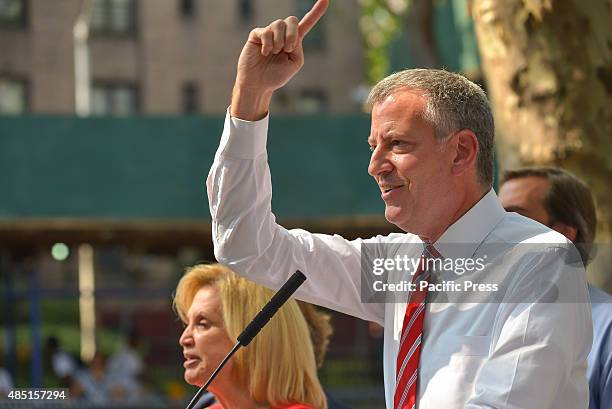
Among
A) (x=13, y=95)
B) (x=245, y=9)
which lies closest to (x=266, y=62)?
(x=13, y=95)

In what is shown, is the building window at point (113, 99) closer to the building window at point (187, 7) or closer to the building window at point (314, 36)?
the building window at point (187, 7)

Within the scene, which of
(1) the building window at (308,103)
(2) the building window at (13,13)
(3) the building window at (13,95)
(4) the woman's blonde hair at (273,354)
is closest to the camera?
(4) the woman's blonde hair at (273,354)

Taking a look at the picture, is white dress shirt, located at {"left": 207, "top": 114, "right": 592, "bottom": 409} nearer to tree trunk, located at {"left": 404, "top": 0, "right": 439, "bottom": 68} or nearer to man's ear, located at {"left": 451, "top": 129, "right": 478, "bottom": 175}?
man's ear, located at {"left": 451, "top": 129, "right": 478, "bottom": 175}

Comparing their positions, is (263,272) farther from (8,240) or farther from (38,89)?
(38,89)

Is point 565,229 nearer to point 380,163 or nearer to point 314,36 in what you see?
point 380,163

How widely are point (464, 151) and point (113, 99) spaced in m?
28.5

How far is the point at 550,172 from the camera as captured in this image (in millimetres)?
4160

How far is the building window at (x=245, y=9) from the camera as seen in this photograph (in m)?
31.5

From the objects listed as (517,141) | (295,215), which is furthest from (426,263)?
(295,215)

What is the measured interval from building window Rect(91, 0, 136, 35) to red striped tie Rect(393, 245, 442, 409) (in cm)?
2820

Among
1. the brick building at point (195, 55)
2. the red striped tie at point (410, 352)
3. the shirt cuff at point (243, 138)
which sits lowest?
the red striped tie at point (410, 352)

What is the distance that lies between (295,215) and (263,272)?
9.70m

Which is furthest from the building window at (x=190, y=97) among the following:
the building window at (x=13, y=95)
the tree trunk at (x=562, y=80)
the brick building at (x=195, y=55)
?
the tree trunk at (x=562, y=80)

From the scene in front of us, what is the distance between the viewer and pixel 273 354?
400cm
